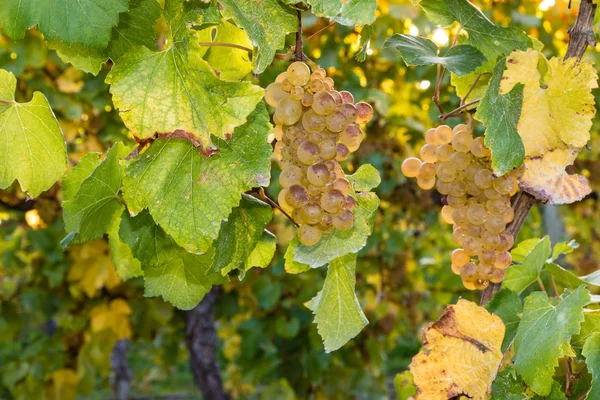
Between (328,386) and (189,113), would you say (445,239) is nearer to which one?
(328,386)

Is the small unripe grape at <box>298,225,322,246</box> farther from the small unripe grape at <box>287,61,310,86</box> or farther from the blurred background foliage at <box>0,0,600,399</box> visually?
the blurred background foliage at <box>0,0,600,399</box>

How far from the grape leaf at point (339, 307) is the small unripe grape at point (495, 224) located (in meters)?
0.23

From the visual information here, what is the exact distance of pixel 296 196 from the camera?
33.4 inches

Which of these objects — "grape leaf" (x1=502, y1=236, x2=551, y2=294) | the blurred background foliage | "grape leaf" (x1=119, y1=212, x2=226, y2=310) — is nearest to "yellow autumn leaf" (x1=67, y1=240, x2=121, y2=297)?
the blurred background foliage

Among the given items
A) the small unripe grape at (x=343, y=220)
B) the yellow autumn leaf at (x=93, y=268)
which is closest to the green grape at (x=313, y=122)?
the small unripe grape at (x=343, y=220)

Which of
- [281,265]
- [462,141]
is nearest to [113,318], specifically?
[281,265]

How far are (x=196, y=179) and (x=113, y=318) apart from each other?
9.00ft

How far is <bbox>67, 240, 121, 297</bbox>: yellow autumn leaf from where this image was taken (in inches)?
124

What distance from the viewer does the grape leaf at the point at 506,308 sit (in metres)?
1.07

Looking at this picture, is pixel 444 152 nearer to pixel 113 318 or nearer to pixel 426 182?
pixel 426 182

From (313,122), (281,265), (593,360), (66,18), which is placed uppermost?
(66,18)

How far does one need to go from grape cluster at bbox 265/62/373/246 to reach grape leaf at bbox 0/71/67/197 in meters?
0.29

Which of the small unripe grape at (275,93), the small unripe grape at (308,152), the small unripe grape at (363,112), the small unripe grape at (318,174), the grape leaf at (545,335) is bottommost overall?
the grape leaf at (545,335)

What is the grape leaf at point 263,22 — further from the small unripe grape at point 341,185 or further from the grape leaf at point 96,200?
the grape leaf at point 96,200
